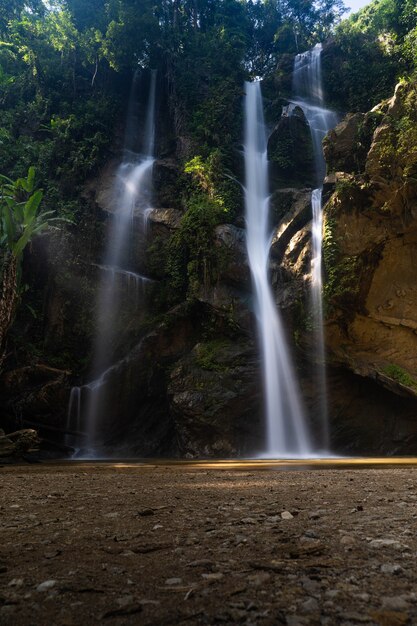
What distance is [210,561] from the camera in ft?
6.87

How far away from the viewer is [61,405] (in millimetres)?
15211

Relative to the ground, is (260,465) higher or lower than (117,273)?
lower

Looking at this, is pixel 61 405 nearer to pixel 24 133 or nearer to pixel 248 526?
pixel 248 526

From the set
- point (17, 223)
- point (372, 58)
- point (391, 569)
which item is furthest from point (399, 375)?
point (372, 58)

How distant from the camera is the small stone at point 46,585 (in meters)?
1.77

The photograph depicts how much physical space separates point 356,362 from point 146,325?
845 centimetres

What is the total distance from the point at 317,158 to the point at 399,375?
43.8 feet

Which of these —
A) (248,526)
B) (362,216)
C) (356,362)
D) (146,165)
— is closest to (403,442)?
(356,362)

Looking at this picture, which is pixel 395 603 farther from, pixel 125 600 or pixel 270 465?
pixel 270 465

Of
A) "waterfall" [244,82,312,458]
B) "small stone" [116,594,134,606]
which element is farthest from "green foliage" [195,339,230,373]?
"small stone" [116,594,134,606]

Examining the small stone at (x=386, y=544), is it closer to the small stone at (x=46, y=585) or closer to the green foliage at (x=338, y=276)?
the small stone at (x=46, y=585)

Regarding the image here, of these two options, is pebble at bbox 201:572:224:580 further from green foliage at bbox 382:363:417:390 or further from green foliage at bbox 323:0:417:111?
green foliage at bbox 323:0:417:111

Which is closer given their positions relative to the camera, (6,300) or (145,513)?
(145,513)

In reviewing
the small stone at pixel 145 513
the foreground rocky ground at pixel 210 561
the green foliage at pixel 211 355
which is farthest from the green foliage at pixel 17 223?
the small stone at pixel 145 513
